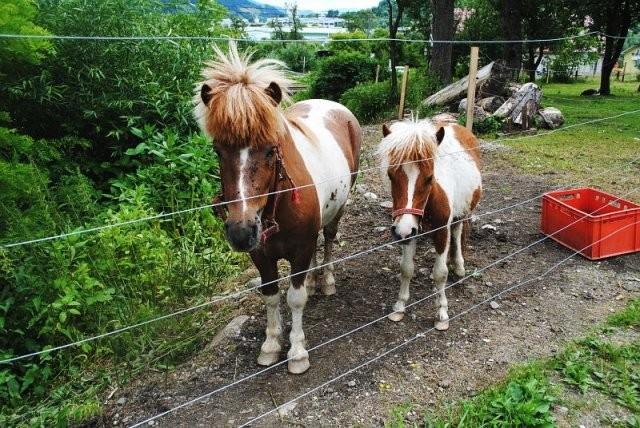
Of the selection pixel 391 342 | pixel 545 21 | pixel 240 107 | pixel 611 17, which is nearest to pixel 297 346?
pixel 391 342

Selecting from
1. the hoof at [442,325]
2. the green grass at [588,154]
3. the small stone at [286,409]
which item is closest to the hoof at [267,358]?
the small stone at [286,409]

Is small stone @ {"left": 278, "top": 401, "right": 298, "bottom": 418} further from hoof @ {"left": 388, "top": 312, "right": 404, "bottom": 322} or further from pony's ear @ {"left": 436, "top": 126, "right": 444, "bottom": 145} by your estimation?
pony's ear @ {"left": 436, "top": 126, "right": 444, "bottom": 145}

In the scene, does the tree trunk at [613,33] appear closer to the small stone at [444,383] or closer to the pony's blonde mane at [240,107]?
the small stone at [444,383]

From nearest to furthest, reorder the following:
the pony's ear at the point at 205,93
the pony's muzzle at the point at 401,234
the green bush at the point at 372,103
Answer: the pony's ear at the point at 205,93, the pony's muzzle at the point at 401,234, the green bush at the point at 372,103

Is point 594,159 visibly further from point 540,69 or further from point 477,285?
point 540,69

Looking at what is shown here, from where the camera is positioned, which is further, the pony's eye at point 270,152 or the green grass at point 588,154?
the green grass at point 588,154

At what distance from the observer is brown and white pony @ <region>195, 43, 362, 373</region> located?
247 cm

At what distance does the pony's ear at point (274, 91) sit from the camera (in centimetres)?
260

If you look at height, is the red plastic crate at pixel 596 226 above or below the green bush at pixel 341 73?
below

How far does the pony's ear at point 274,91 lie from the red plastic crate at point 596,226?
3.60 m

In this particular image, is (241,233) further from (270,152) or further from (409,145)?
(409,145)

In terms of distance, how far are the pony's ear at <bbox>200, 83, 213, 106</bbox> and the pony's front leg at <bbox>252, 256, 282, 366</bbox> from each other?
4.18 feet

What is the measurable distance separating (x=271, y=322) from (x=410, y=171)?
156 cm

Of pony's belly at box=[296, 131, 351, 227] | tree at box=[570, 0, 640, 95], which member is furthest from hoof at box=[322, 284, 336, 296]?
tree at box=[570, 0, 640, 95]
